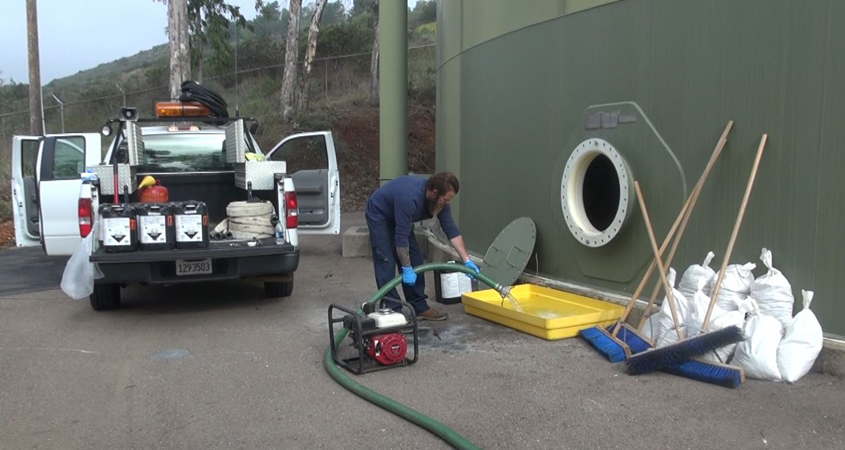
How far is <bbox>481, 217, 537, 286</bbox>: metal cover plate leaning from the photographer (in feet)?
25.1

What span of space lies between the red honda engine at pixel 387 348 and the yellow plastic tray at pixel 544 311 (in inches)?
53.7

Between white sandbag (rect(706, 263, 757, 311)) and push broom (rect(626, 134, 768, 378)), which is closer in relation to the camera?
push broom (rect(626, 134, 768, 378))

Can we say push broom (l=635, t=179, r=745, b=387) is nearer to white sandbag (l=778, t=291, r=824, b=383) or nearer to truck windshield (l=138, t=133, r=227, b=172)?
white sandbag (l=778, t=291, r=824, b=383)

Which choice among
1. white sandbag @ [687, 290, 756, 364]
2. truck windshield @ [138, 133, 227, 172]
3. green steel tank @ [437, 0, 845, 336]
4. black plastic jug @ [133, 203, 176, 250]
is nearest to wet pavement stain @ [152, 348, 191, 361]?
black plastic jug @ [133, 203, 176, 250]

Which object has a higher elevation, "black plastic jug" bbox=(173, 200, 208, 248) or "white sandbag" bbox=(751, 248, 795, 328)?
"black plastic jug" bbox=(173, 200, 208, 248)

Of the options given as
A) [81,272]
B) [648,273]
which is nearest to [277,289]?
[81,272]

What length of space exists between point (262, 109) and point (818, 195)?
24.2m

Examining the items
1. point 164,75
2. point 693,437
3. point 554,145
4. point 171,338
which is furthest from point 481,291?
point 164,75

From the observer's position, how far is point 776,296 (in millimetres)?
5207

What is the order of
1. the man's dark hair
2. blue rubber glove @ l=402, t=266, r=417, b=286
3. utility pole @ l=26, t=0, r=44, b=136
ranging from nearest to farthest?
blue rubber glove @ l=402, t=266, r=417, b=286 → the man's dark hair → utility pole @ l=26, t=0, r=44, b=136

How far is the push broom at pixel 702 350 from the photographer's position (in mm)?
4914

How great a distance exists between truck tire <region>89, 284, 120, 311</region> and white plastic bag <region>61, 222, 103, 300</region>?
0.49 meters

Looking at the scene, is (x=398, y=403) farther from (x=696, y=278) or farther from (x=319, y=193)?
(x=319, y=193)

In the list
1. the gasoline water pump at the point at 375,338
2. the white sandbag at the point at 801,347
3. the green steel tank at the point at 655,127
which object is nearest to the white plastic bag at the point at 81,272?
the gasoline water pump at the point at 375,338
